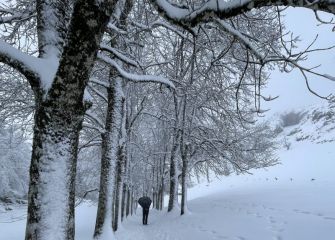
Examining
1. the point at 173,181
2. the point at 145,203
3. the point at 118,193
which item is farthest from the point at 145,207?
the point at 118,193

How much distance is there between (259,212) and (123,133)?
15.3 ft

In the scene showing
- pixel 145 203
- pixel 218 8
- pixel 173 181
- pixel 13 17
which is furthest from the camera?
pixel 145 203

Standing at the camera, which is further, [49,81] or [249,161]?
[249,161]

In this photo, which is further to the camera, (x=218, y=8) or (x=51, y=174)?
(x=51, y=174)

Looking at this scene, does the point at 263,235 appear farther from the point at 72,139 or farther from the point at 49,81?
the point at 49,81

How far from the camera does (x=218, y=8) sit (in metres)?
2.96

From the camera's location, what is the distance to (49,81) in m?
3.27

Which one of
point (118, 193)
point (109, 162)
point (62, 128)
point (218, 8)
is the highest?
point (218, 8)

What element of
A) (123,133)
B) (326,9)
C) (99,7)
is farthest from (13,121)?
(326,9)

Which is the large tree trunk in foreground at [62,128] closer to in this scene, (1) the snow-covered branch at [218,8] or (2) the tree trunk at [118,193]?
(1) the snow-covered branch at [218,8]

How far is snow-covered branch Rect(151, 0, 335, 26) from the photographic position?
2.69m

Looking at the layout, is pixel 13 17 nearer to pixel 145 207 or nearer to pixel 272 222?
pixel 272 222

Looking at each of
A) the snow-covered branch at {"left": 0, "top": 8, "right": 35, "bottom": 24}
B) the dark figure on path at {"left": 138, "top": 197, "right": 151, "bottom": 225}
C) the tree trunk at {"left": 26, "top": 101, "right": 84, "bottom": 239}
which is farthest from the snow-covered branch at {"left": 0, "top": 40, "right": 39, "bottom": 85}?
the dark figure on path at {"left": 138, "top": 197, "right": 151, "bottom": 225}

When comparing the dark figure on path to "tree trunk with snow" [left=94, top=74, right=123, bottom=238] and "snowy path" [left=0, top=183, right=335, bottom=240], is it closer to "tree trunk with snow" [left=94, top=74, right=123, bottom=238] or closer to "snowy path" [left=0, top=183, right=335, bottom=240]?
"snowy path" [left=0, top=183, right=335, bottom=240]
